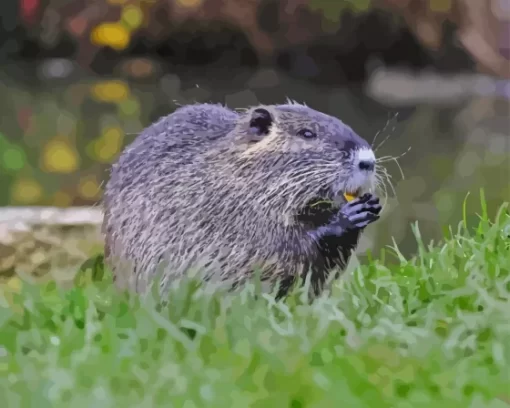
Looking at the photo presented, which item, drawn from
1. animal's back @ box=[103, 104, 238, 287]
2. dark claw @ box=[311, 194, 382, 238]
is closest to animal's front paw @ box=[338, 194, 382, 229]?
dark claw @ box=[311, 194, 382, 238]

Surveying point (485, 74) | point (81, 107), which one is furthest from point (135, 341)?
point (485, 74)

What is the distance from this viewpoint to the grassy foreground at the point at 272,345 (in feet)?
5.87

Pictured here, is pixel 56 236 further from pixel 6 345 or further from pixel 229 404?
pixel 229 404

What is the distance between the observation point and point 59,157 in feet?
21.2

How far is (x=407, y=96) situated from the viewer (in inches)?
428

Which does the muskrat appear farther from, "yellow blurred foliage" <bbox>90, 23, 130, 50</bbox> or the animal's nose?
"yellow blurred foliage" <bbox>90, 23, 130, 50</bbox>

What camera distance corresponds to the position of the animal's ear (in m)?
2.58

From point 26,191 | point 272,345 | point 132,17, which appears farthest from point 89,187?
point 132,17

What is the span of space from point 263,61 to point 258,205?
1076 cm

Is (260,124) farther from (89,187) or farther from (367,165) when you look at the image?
(89,187)

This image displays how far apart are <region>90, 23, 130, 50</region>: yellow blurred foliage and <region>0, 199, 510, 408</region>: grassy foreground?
10486 millimetres

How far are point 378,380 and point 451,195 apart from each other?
11.5ft

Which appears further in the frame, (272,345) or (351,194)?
(351,194)

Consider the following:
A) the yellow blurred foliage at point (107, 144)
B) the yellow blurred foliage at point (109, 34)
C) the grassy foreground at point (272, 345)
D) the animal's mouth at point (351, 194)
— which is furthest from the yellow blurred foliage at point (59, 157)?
the yellow blurred foliage at point (109, 34)
